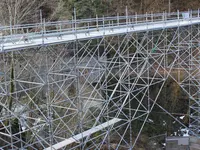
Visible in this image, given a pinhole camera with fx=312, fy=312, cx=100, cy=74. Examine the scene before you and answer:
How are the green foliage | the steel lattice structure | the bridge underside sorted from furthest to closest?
the green foliage, the bridge underside, the steel lattice structure

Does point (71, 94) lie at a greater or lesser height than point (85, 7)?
lesser

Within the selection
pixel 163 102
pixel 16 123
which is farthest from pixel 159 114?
pixel 16 123

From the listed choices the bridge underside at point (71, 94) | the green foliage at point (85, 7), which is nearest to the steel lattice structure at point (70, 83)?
the bridge underside at point (71, 94)

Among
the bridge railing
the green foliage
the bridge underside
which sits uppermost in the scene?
the green foliage

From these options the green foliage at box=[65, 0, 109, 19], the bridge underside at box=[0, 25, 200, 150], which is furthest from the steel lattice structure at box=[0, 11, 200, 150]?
the green foliage at box=[65, 0, 109, 19]

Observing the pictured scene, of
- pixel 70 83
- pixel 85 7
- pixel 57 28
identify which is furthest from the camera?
pixel 85 7

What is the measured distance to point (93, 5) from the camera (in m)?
21.8

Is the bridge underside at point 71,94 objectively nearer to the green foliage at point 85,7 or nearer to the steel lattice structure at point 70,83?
the steel lattice structure at point 70,83

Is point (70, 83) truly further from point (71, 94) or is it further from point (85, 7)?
point (85, 7)

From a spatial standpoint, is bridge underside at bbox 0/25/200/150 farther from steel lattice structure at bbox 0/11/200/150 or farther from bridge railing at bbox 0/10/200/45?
bridge railing at bbox 0/10/200/45

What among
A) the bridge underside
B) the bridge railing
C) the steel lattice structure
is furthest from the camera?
the bridge underside

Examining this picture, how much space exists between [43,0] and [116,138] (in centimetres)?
944

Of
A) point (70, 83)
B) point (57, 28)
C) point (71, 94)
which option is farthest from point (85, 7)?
point (70, 83)

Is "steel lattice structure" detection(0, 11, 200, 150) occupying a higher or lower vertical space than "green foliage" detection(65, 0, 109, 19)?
lower
